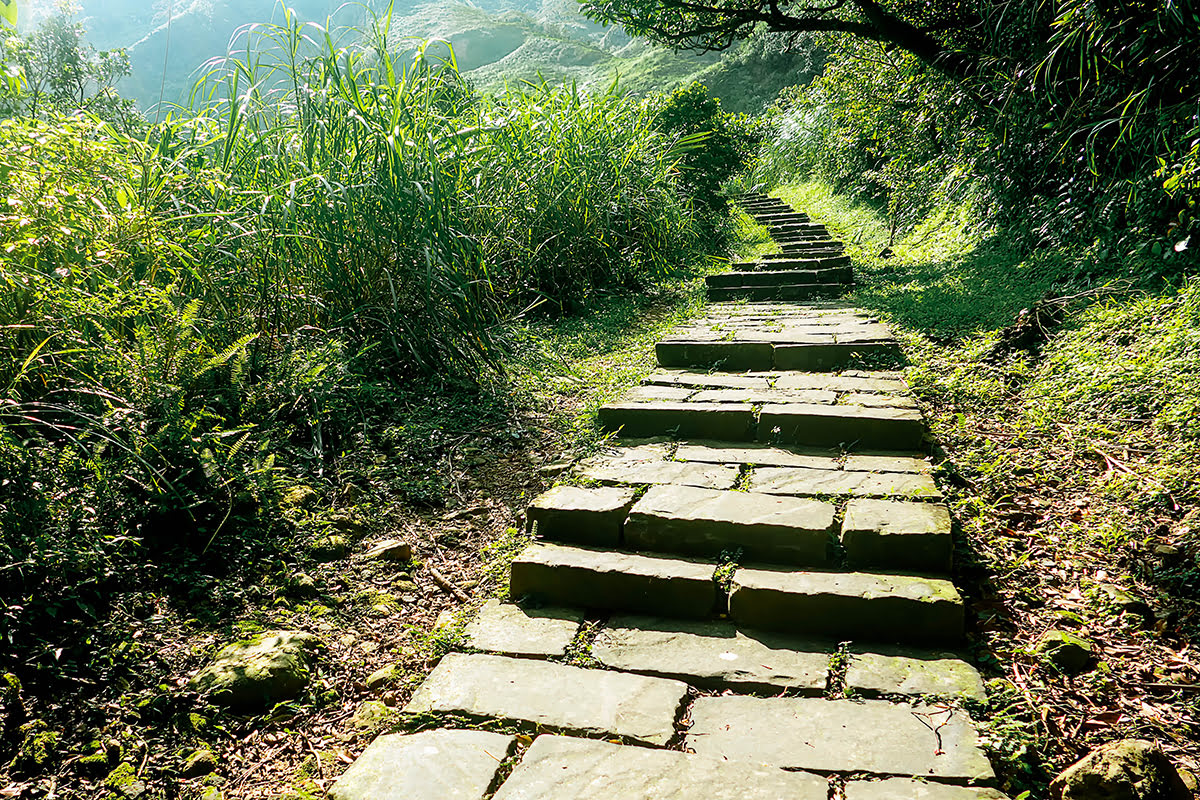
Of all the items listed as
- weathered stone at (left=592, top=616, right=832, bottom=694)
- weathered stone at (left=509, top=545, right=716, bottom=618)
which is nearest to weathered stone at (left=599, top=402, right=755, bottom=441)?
weathered stone at (left=509, top=545, right=716, bottom=618)

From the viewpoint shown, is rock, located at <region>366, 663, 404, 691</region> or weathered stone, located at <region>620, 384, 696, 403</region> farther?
weathered stone, located at <region>620, 384, 696, 403</region>

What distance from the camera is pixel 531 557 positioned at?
86.4 inches

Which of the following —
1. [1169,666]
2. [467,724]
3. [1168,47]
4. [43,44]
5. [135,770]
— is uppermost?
[43,44]

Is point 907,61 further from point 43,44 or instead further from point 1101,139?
point 43,44

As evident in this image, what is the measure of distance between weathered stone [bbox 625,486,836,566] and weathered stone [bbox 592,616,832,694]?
0.27m

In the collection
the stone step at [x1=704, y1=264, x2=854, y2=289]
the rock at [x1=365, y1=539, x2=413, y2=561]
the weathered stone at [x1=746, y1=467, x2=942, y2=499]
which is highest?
the stone step at [x1=704, y1=264, x2=854, y2=289]

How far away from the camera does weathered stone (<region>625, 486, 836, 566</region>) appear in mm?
2131

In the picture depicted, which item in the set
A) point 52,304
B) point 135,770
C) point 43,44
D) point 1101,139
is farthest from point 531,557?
point 43,44

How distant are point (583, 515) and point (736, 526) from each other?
49 centimetres

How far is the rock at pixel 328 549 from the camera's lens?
2227mm

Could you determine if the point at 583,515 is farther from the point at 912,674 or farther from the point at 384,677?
the point at 912,674

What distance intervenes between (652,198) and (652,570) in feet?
14.8

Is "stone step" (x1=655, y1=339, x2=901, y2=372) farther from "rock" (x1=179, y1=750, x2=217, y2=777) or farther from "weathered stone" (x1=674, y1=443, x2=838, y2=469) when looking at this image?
"rock" (x1=179, y1=750, x2=217, y2=777)

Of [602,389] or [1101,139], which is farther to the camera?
[1101,139]
